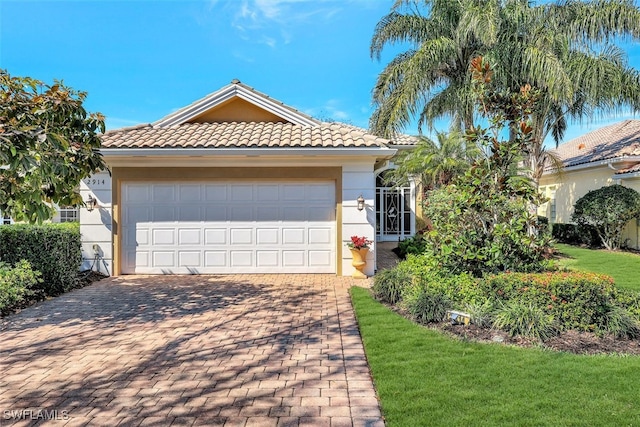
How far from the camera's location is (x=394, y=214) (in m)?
19.0

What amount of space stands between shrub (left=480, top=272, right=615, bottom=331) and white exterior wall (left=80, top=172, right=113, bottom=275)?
9.92m

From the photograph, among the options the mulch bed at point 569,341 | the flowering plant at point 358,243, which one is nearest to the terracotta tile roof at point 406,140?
the flowering plant at point 358,243

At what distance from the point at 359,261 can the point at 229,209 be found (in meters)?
3.93

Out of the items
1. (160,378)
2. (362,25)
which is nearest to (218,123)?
(362,25)

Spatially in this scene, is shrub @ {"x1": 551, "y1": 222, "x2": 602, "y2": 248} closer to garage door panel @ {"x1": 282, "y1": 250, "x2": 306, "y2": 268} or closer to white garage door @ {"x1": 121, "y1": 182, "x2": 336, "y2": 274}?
white garage door @ {"x1": 121, "y1": 182, "x2": 336, "y2": 274}

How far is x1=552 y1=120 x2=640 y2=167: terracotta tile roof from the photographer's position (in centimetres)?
1681

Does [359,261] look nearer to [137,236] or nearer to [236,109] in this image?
[137,236]

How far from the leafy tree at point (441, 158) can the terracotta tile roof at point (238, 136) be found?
3.20m

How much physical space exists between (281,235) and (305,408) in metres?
7.32

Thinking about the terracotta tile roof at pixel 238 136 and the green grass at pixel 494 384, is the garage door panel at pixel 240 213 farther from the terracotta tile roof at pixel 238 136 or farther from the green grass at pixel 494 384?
the green grass at pixel 494 384

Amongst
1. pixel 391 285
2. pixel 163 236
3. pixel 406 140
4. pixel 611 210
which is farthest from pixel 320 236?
pixel 611 210

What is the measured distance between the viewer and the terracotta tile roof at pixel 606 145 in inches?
662

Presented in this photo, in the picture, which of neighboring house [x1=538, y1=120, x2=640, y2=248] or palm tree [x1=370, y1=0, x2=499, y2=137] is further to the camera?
neighboring house [x1=538, y1=120, x2=640, y2=248]

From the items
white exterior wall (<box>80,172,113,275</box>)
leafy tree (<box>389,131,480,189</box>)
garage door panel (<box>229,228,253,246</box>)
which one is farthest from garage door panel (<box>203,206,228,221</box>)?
leafy tree (<box>389,131,480,189</box>)
